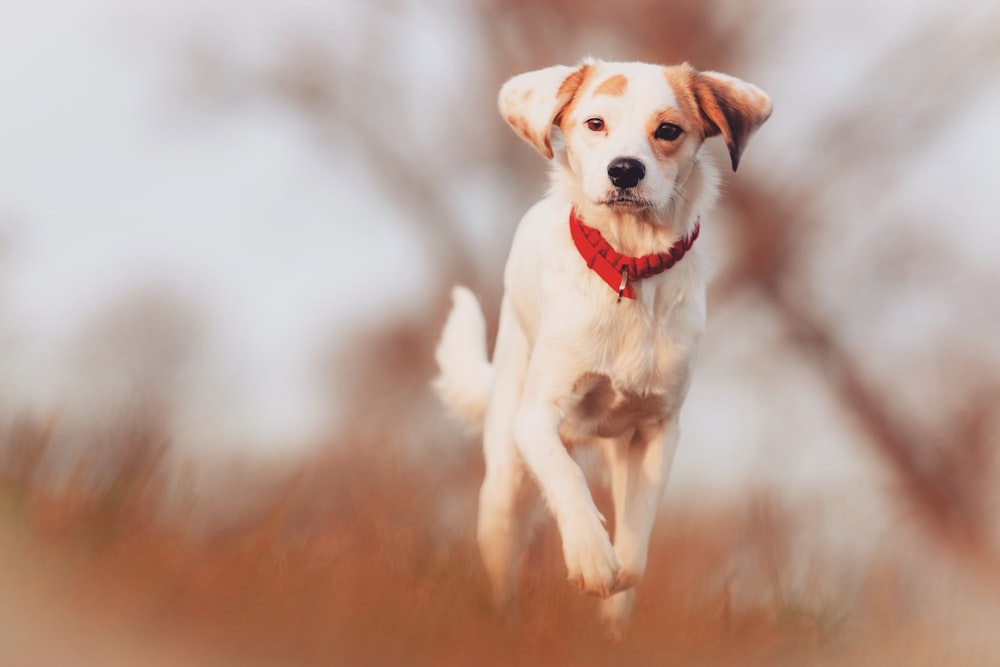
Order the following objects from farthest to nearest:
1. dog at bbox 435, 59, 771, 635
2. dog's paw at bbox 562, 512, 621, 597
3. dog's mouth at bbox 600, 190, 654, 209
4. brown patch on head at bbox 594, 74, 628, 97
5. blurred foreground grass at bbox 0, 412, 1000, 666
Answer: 1. brown patch on head at bbox 594, 74, 628, 97
2. dog at bbox 435, 59, 771, 635
3. dog's mouth at bbox 600, 190, 654, 209
4. dog's paw at bbox 562, 512, 621, 597
5. blurred foreground grass at bbox 0, 412, 1000, 666

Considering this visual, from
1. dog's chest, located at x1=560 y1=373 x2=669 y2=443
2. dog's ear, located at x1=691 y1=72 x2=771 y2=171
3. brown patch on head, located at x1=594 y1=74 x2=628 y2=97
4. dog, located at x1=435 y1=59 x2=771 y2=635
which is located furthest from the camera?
dog's chest, located at x1=560 y1=373 x2=669 y2=443

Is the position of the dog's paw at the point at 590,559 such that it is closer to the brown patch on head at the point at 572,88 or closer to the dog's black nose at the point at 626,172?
the dog's black nose at the point at 626,172

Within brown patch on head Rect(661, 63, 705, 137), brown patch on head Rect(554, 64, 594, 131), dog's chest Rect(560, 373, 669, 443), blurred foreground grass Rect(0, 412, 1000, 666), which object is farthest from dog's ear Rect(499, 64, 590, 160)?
blurred foreground grass Rect(0, 412, 1000, 666)

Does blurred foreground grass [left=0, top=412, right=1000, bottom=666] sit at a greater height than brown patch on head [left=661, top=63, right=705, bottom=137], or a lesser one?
lesser

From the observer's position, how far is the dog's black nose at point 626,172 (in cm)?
394

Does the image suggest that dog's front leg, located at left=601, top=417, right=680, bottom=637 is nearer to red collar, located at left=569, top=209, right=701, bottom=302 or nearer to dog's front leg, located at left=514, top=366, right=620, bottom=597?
dog's front leg, located at left=514, top=366, right=620, bottom=597

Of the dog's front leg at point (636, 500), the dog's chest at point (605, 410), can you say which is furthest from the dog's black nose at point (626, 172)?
the dog's front leg at point (636, 500)

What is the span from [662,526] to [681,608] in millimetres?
1332

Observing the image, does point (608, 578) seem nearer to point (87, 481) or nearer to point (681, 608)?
point (681, 608)

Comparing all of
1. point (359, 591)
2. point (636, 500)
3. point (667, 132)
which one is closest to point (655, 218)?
point (667, 132)

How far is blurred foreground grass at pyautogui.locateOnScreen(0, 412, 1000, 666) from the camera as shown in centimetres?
350

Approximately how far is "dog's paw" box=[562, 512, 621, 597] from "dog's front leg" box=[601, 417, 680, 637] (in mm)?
446

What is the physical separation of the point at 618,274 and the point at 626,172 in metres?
0.51

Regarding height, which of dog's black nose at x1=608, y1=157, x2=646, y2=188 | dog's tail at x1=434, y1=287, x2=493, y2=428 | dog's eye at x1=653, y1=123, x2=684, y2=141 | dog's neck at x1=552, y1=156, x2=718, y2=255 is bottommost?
dog's tail at x1=434, y1=287, x2=493, y2=428
